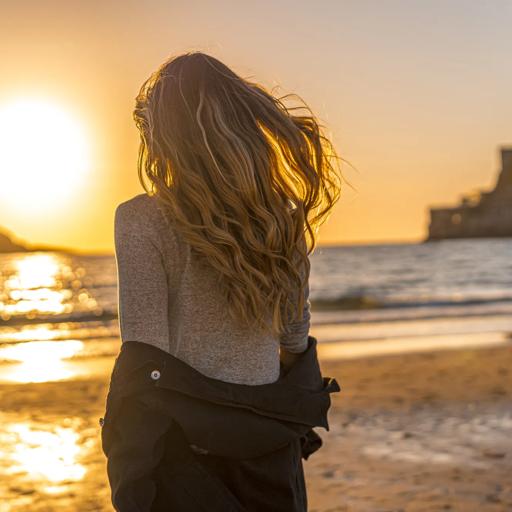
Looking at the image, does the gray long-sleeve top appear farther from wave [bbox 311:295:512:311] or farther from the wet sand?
wave [bbox 311:295:512:311]

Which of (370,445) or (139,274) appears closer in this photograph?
(139,274)

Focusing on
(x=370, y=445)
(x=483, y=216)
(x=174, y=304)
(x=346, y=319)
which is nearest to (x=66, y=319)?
(x=346, y=319)

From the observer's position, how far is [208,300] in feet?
5.27

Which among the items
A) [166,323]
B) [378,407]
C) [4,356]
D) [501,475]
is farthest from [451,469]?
[4,356]

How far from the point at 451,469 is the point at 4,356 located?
9444 millimetres

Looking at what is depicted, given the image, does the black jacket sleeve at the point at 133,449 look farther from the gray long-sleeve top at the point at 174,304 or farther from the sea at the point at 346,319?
the sea at the point at 346,319

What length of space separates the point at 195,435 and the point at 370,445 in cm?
454

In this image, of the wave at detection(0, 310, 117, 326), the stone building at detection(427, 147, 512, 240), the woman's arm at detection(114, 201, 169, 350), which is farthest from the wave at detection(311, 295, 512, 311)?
the stone building at detection(427, 147, 512, 240)

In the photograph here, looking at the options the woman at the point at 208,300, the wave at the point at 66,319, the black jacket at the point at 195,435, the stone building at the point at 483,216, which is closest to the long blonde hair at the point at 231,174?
the woman at the point at 208,300

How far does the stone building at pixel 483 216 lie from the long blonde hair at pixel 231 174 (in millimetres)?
141821

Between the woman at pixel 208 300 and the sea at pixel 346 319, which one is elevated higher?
the woman at pixel 208 300

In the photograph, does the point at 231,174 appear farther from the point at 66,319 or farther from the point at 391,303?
the point at 391,303

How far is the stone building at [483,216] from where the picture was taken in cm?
13888

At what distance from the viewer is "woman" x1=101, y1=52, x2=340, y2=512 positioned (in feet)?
4.97
